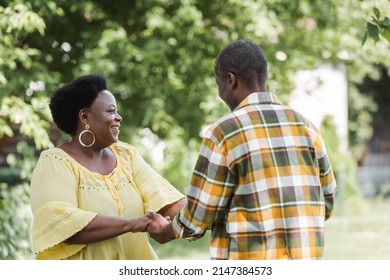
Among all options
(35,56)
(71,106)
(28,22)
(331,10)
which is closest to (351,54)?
(331,10)

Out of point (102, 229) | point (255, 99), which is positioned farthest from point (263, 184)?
point (102, 229)

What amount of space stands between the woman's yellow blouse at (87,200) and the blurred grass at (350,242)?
22.3 ft

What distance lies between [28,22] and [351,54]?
7889mm

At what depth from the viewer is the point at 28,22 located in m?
7.13

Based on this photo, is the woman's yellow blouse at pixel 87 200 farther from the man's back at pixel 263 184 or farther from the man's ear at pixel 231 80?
the man's ear at pixel 231 80

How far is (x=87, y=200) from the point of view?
3379 millimetres

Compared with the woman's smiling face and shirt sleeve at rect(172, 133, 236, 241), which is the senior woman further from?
shirt sleeve at rect(172, 133, 236, 241)

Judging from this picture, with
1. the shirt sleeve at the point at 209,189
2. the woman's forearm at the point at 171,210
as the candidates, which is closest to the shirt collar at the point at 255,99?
the shirt sleeve at the point at 209,189

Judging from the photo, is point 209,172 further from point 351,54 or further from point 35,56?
point 351,54

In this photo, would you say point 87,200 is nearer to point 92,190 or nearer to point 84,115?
point 92,190

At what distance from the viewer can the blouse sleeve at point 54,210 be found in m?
3.25

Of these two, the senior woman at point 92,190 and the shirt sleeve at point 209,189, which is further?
the senior woman at point 92,190

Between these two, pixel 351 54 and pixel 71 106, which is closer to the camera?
pixel 71 106

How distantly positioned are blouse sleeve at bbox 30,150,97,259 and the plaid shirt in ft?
1.93
